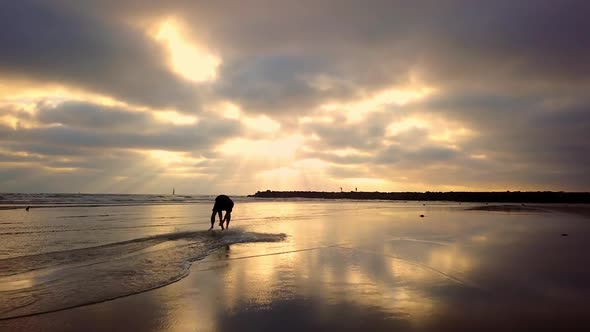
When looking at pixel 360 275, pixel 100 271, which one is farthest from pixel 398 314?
pixel 100 271

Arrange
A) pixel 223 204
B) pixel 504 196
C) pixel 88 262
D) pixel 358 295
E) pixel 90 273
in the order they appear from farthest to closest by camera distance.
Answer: pixel 504 196 → pixel 223 204 → pixel 88 262 → pixel 90 273 → pixel 358 295

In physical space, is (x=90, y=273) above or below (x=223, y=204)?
below

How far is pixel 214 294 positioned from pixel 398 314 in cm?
350

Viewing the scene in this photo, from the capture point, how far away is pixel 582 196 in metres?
81.6

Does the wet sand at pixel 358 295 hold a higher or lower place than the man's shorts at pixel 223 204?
lower

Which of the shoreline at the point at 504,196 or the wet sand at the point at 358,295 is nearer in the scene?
the wet sand at the point at 358,295

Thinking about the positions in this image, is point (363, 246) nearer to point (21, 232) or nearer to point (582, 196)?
point (21, 232)

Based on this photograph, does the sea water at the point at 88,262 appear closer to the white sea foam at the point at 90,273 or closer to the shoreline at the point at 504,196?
the white sea foam at the point at 90,273

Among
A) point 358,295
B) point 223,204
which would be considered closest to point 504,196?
point 223,204

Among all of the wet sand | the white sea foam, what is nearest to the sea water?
the white sea foam

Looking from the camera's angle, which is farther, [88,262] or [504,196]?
[504,196]

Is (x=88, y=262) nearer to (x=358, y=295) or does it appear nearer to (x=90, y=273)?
(x=90, y=273)

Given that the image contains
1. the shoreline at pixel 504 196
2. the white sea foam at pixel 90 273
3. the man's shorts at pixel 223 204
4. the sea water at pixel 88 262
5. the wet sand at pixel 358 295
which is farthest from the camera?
the shoreline at pixel 504 196

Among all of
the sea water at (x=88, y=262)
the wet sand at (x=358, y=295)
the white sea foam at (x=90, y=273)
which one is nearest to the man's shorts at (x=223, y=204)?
the sea water at (x=88, y=262)
